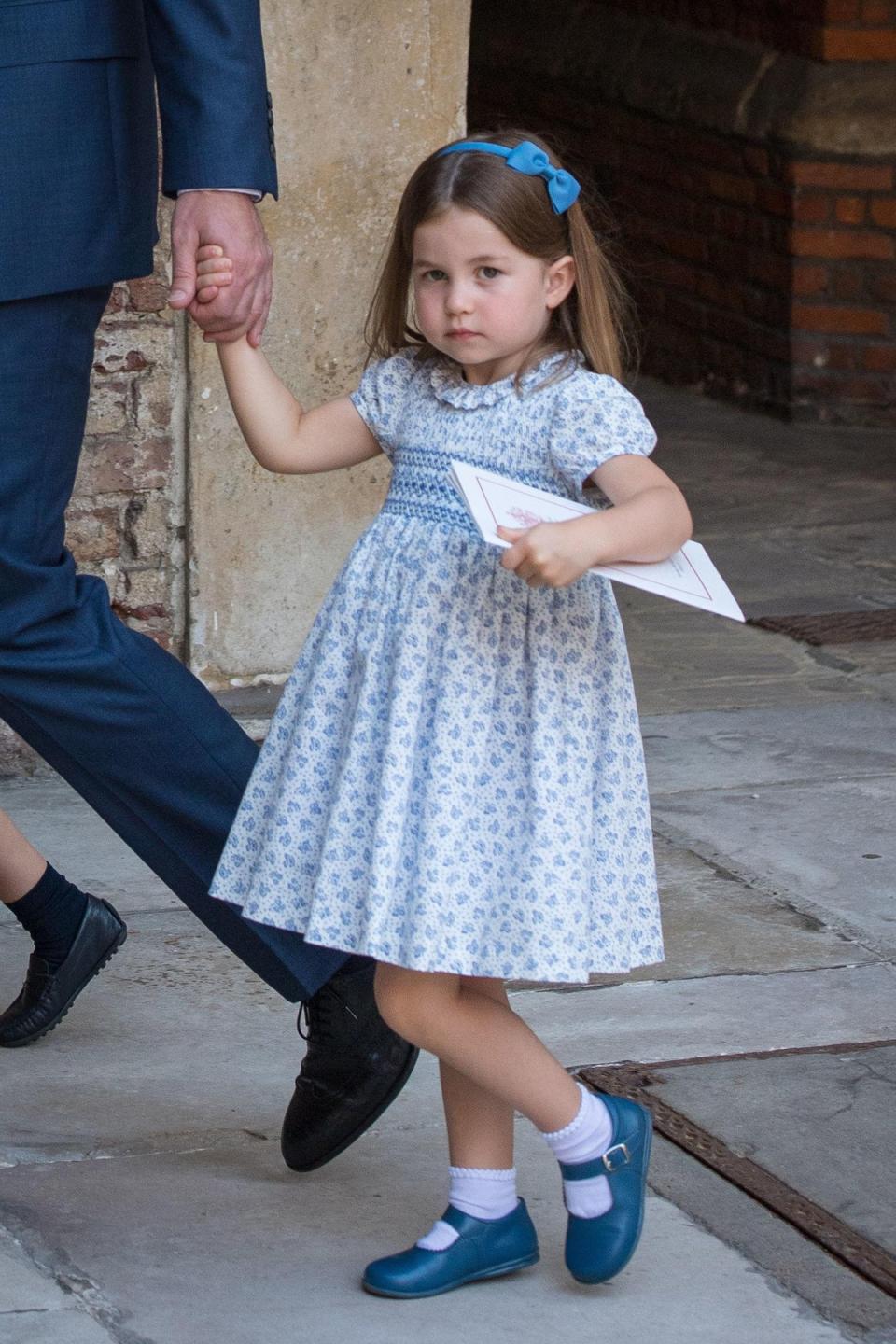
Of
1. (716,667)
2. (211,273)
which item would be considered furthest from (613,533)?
(716,667)

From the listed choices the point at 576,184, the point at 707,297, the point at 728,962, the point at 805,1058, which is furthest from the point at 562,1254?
the point at 707,297

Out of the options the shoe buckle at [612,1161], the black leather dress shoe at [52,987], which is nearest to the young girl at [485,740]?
the shoe buckle at [612,1161]

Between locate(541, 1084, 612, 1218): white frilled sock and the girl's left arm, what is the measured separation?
566mm

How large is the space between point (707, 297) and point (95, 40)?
567 centimetres

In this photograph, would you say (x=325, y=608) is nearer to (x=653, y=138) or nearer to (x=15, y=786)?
(x=15, y=786)

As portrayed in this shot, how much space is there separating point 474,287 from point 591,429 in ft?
0.61

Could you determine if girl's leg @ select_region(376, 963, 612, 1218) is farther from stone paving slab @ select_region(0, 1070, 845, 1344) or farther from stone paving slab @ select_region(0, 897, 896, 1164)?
stone paving slab @ select_region(0, 897, 896, 1164)

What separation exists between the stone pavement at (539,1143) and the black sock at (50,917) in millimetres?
124

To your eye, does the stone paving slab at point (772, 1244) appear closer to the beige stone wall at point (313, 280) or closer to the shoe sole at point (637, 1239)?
the shoe sole at point (637, 1239)

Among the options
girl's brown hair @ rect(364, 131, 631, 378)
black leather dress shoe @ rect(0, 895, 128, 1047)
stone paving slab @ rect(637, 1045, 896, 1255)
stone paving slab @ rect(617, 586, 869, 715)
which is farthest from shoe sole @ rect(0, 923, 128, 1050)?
stone paving slab @ rect(617, 586, 869, 715)

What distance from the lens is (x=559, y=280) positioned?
2.26 metres

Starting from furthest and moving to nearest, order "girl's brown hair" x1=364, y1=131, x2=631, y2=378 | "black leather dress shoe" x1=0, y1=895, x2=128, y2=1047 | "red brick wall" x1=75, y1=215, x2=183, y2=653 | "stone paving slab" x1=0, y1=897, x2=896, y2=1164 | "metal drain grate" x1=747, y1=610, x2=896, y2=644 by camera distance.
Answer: "metal drain grate" x1=747, y1=610, x2=896, y2=644
"red brick wall" x1=75, y1=215, x2=183, y2=653
"black leather dress shoe" x1=0, y1=895, x2=128, y2=1047
"stone paving slab" x1=0, y1=897, x2=896, y2=1164
"girl's brown hair" x1=364, y1=131, x2=631, y2=378

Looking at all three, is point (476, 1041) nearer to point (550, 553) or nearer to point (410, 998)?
point (410, 998)

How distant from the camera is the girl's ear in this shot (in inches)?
88.3
